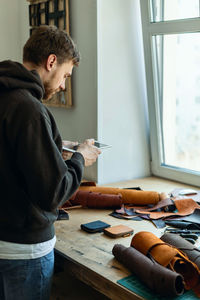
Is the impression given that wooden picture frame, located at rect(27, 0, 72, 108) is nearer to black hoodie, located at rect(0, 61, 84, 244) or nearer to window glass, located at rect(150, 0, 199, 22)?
window glass, located at rect(150, 0, 199, 22)

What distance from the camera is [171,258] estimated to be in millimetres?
1452

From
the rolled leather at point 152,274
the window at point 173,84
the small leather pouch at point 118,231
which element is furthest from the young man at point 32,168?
the window at point 173,84

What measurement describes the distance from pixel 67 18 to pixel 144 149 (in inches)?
42.1


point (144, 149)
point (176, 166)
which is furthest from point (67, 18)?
point (176, 166)

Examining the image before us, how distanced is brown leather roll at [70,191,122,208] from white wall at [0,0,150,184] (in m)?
0.51

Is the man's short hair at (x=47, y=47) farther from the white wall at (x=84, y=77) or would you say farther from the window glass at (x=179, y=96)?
the window glass at (x=179, y=96)

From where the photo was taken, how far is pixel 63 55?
152 cm

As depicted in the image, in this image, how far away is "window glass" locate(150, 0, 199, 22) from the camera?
2473mm

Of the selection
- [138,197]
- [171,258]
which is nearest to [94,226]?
[138,197]

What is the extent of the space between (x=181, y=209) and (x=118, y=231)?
0.45 m

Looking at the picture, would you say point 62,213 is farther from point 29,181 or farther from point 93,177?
point 29,181

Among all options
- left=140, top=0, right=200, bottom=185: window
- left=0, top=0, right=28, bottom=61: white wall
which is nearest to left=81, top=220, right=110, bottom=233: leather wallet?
left=140, top=0, right=200, bottom=185: window

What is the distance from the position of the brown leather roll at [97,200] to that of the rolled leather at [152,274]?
654mm

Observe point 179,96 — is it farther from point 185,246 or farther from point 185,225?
point 185,246
